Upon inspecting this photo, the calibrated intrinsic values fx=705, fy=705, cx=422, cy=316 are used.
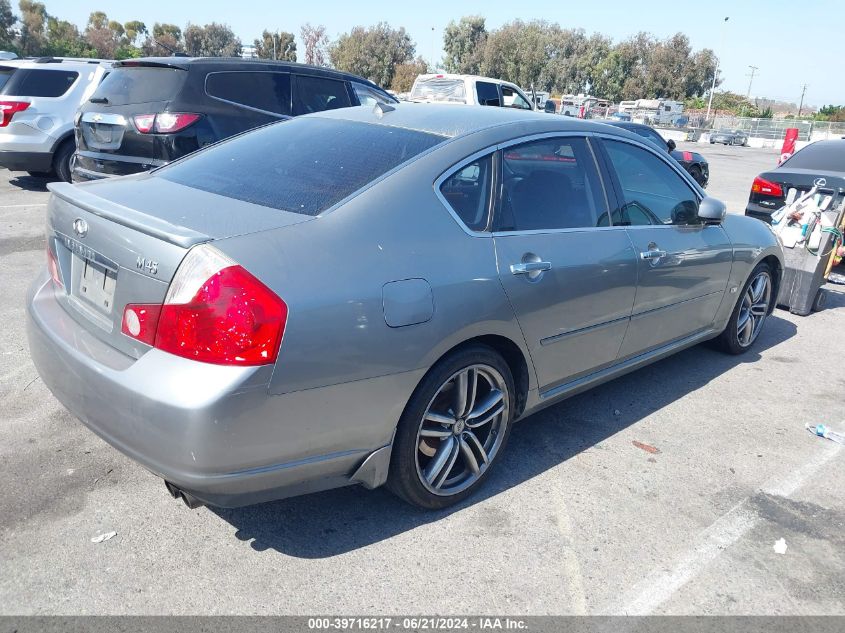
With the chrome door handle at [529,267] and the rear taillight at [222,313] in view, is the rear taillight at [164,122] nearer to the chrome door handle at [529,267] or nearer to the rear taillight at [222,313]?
the chrome door handle at [529,267]

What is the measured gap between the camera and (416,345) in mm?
2684

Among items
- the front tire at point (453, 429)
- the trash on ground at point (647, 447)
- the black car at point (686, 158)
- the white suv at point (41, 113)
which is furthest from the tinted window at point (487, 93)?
the front tire at point (453, 429)

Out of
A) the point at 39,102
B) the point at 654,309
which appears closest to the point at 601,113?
the point at 39,102

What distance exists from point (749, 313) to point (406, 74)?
6312 centimetres

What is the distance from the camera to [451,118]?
3.49 m

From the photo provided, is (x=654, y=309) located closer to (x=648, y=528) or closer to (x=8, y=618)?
(x=648, y=528)

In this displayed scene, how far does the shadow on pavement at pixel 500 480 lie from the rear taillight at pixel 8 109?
8.97 metres

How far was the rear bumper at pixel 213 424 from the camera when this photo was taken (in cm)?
229

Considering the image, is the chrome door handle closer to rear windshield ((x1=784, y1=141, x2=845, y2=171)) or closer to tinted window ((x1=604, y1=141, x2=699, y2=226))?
tinted window ((x1=604, y1=141, x2=699, y2=226))

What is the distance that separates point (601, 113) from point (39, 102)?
48.8 metres

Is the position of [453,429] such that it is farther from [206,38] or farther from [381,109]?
[206,38]

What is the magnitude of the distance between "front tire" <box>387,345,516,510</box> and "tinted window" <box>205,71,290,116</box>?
527 cm

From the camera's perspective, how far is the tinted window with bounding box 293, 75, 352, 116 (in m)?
7.95

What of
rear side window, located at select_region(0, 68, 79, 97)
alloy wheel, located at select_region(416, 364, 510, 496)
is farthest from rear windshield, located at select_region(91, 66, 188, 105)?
alloy wheel, located at select_region(416, 364, 510, 496)
